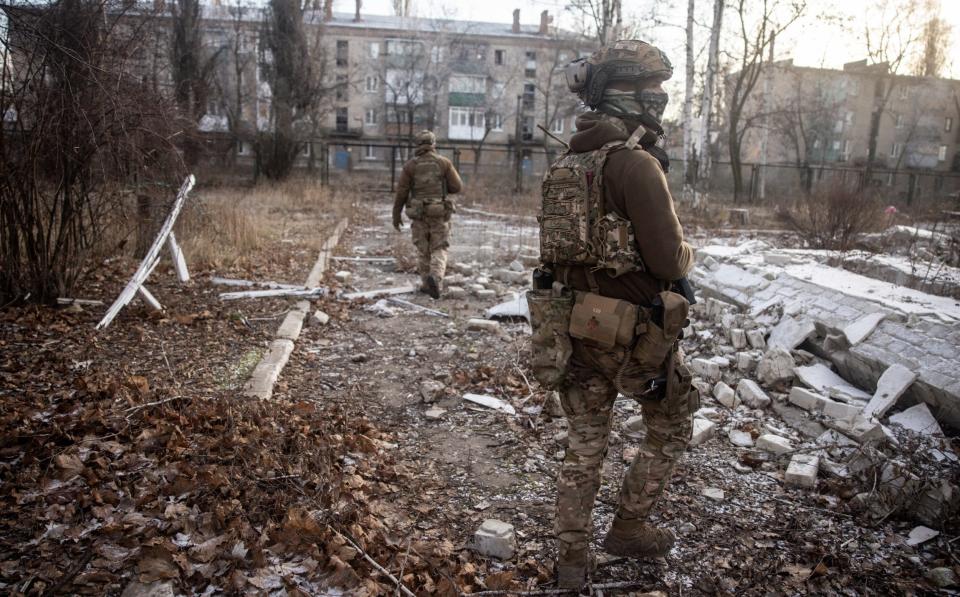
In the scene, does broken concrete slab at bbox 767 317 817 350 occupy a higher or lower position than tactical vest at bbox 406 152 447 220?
lower

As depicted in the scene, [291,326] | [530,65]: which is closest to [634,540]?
[291,326]

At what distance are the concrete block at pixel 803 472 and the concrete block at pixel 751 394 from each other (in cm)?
87

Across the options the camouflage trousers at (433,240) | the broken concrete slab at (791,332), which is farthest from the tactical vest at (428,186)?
the broken concrete slab at (791,332)

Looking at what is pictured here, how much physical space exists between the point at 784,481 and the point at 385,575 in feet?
8.09

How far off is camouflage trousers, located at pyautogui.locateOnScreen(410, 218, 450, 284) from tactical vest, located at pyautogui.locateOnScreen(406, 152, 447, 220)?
111 mm

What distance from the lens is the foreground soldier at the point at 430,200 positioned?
24.8 ft

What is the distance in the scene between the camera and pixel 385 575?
245cm

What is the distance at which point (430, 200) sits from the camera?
7.58m

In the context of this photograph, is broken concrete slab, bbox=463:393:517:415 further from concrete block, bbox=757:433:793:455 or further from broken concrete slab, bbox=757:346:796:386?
broken concrete slab, bbox=757:346:796:386

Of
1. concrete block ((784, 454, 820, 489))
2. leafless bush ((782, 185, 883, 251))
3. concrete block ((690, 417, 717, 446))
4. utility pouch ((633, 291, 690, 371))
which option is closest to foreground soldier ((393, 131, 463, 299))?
concrete block ((690, 417, 717, 446))

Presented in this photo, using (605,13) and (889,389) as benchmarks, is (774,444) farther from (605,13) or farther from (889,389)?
(605,13)

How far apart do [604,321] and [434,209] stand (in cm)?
540

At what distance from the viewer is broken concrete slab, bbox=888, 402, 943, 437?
12.4ft

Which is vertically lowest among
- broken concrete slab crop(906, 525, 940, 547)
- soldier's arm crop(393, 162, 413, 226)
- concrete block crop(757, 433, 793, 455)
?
broken concrete slab crop(906, 525, 940, 547)
